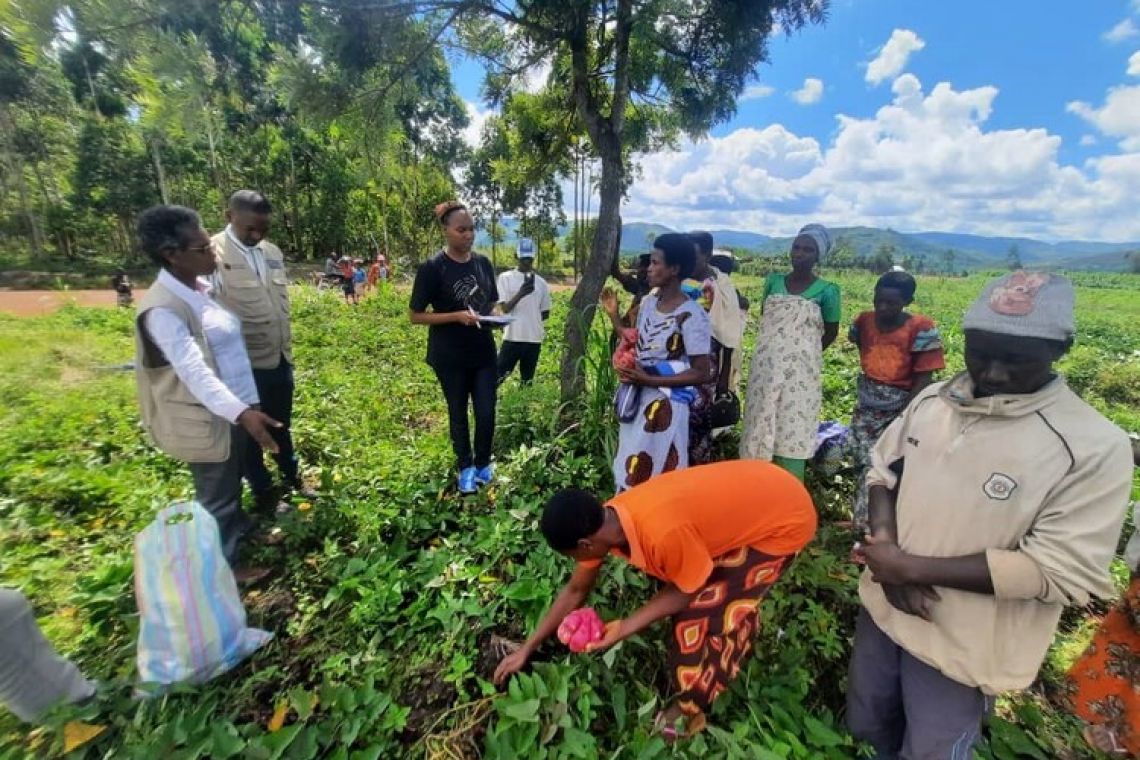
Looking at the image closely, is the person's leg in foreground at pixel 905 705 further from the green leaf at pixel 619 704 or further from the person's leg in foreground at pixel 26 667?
the person's leg in foreground at pixel 26 667

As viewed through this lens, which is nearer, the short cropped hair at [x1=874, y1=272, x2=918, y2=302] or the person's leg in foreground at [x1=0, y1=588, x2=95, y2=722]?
the person's leg in foreground at [x1=0, y1=588, x2=95, y2=722]

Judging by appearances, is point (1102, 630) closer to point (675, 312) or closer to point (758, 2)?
point (675, 312)

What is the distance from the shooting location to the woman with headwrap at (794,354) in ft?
9.51

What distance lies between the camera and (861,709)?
5.70 ft

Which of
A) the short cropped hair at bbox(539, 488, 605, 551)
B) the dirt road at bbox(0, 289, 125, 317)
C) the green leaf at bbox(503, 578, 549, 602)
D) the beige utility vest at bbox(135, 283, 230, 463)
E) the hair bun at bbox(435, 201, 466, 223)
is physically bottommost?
the green leaf at bbox(503, 578, 549, 602)

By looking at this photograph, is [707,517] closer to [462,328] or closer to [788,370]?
[788,370]

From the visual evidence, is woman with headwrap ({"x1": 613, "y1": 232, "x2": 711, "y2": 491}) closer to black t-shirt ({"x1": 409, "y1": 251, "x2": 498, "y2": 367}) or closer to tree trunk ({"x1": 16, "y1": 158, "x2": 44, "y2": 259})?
black t-shirt ({"x1": 409, "y1": 251, "x2": 498, "y2": 367})

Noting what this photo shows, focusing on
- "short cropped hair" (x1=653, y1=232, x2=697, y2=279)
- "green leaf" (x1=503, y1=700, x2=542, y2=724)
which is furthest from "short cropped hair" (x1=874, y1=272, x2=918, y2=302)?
"green leaf" (x1=503, y1=700, x2=542, y2=724)

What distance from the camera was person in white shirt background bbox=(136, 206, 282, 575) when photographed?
2023 mm

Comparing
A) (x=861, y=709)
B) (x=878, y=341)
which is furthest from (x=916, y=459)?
(x=878, y=341)

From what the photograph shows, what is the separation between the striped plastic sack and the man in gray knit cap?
2211 mm

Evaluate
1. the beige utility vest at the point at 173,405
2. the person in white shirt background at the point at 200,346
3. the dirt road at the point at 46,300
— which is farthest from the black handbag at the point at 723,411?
the dirt road at the point at 46,300

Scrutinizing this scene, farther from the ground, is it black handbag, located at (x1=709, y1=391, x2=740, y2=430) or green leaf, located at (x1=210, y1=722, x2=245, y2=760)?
black handbag, located at (x1=709, y1=391, x2=740, y2=430)

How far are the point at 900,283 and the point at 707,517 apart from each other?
2088mm
